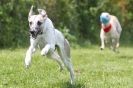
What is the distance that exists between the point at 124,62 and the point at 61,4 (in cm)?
787

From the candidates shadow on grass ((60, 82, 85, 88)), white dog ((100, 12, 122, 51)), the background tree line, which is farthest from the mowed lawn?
the background tree line

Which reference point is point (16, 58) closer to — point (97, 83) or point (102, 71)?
point (102, 71)

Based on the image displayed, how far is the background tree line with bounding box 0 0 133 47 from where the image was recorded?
18.7 metres

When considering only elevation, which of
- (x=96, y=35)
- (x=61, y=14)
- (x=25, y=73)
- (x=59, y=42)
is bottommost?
(x=96, y=35)

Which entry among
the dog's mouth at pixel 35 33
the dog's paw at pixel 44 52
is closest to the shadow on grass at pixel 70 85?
the dog's paw at pixel 44 52

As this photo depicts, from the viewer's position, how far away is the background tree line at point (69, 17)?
18.7m

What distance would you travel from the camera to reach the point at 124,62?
1418cm

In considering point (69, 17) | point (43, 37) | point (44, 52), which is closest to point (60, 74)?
point (43, 37)

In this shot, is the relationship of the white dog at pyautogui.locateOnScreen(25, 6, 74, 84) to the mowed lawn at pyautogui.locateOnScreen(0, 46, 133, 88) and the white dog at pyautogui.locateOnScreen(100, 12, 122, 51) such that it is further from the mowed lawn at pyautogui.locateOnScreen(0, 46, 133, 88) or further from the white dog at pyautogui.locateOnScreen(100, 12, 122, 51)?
the white dog at pyautogui.locateOnScreen(100, 12, 122, 51)

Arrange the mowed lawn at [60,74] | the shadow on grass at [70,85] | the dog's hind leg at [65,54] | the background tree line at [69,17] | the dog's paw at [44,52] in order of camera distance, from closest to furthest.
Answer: the dog's paw at [44,52] → the dog's hind leg at [65,54] → the shadow on grass at [70,85] → the mowed lawn at [60,74] → the background tree line at [69,17]

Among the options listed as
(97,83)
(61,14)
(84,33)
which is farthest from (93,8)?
(97,83)

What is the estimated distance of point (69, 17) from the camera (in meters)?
22.0

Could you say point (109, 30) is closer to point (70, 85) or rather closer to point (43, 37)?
point (70, 85)

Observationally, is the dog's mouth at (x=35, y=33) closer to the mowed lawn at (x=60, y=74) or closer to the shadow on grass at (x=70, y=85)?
the mowed lawn at (x=60, y=74)
